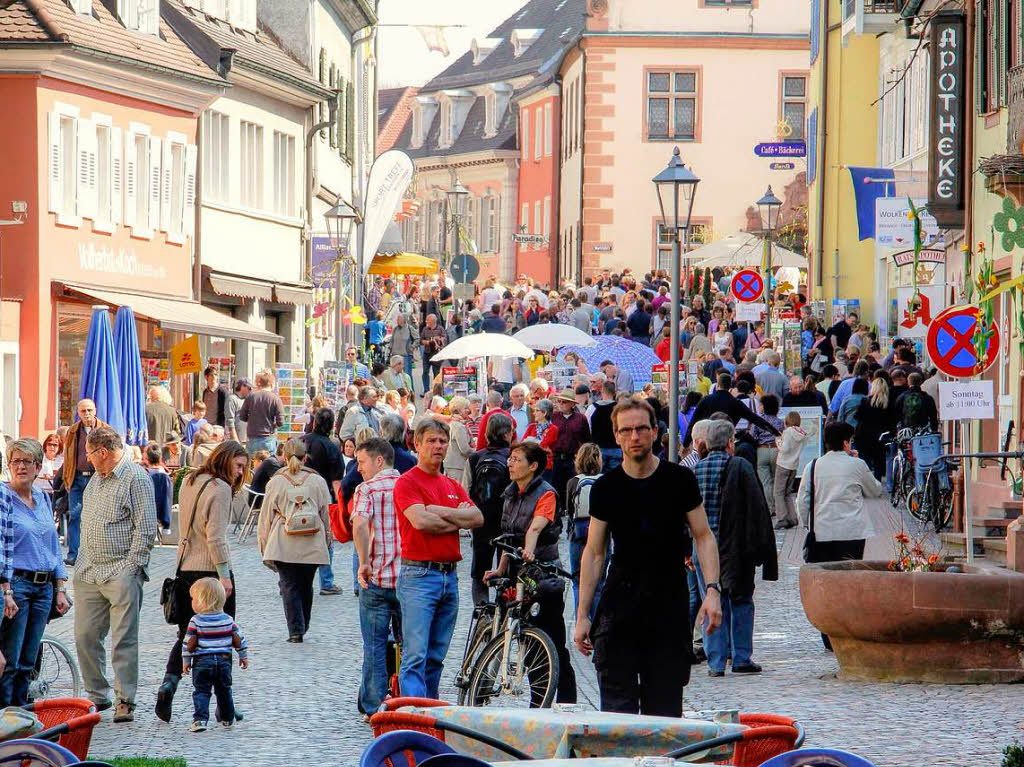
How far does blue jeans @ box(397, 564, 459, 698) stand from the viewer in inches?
447

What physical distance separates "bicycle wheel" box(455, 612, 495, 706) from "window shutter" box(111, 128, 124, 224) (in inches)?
829

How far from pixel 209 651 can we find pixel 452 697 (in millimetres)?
1912

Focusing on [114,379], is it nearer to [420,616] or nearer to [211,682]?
[211,682]

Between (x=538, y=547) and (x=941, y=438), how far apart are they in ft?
49.8

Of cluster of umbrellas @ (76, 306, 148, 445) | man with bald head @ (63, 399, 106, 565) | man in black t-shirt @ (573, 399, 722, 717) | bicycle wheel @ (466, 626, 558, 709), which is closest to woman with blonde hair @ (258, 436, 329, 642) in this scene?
bicycle wheel @ (466, 626, 558, 709)

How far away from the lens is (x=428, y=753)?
647 cm

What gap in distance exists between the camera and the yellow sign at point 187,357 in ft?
104

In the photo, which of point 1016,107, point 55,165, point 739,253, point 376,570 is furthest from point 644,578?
point 739,253

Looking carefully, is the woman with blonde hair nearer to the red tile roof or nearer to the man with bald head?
the man with bald head

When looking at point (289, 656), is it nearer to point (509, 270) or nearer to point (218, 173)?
point (218, 173)

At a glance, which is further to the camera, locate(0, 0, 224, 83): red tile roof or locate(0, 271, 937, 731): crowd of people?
locate(0, 0, 224, 83): red tile roof

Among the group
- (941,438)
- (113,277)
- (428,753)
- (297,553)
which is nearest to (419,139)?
(113,277)

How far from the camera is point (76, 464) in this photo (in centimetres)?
2141

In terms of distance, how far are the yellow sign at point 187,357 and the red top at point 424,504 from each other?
20702 mm
